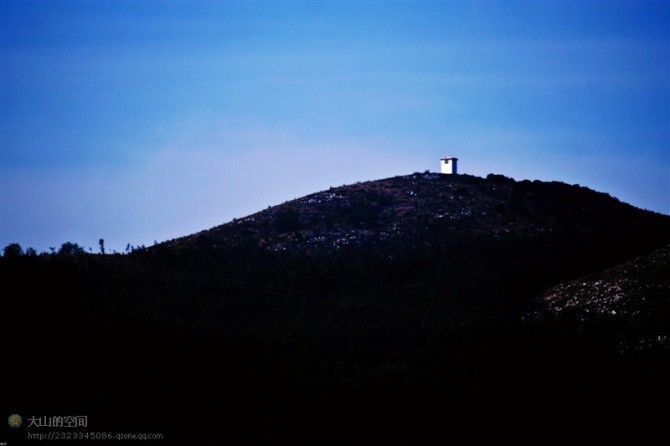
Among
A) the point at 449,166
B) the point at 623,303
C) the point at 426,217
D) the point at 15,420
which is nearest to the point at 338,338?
the point at 623,303

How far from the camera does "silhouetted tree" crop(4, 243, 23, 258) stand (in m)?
40.1

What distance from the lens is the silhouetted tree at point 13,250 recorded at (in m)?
40.1

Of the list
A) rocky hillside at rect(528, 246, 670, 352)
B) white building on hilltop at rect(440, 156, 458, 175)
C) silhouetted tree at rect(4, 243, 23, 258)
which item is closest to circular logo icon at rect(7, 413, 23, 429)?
silhouetted tree at rect(4, 243, 23, 258)

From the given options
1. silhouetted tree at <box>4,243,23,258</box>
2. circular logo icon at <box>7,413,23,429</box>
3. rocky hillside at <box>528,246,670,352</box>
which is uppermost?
silhouetted tree at <box>4,243,23,258</box>

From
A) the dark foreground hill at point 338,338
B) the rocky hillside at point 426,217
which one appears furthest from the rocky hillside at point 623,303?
the rocky hillside at point 426,217

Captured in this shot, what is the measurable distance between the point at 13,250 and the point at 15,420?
17.7 meters

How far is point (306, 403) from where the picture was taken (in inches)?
1149

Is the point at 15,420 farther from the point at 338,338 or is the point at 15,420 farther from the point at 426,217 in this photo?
the point at 426,217

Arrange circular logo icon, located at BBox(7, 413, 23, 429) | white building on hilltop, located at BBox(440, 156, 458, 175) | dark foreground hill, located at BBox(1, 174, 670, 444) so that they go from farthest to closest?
white building on hilltop, located at BBox(440, 156, 458, 175), dark foreground hill, located at BBox(1, 174, 670, 444), circular logo icon, located at BBox(7, 413, 23, 429)

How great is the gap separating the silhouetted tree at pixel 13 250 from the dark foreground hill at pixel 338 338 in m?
1.28

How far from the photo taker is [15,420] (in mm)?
25844

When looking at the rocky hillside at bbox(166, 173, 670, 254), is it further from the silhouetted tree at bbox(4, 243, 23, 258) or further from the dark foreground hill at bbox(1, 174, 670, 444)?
the silhouetted tree at bbox(4, 243, 23, 258)

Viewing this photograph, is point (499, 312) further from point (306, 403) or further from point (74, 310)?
point (74, 310)

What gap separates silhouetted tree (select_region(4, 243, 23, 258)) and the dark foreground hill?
128 cm
